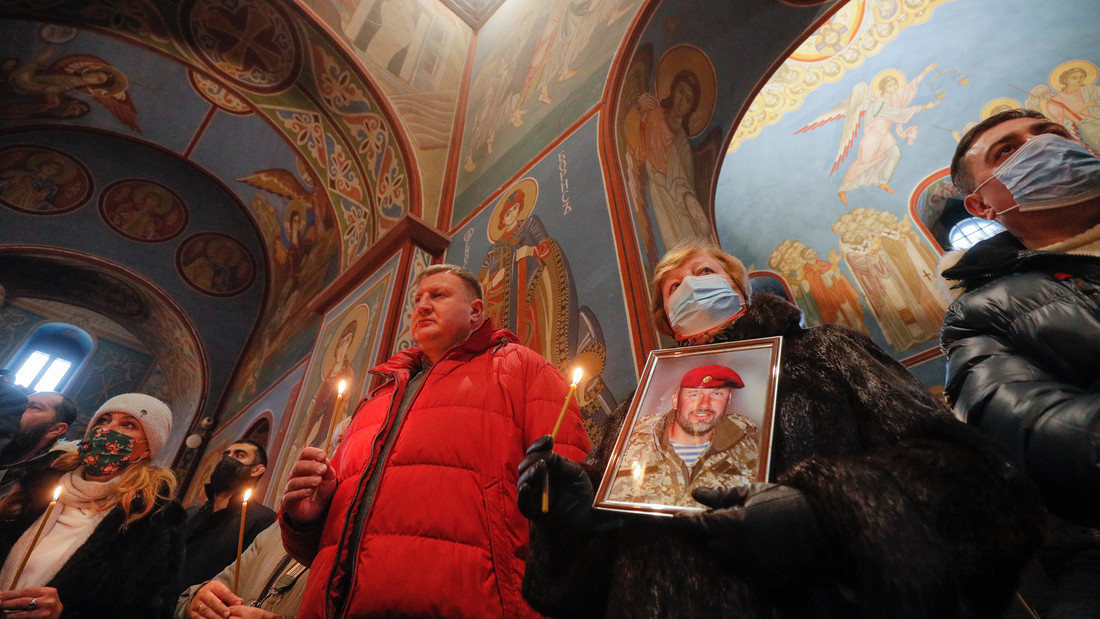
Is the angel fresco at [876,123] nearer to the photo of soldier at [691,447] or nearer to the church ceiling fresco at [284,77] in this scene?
the church ceiling fresco at [284,77]

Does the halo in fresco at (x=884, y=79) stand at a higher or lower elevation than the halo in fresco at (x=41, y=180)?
higher

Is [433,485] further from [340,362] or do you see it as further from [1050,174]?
[340,362]

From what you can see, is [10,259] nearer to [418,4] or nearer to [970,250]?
[418,4]

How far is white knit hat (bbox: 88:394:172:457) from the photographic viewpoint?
2.79 metres

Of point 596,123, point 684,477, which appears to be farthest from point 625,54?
point 684,477

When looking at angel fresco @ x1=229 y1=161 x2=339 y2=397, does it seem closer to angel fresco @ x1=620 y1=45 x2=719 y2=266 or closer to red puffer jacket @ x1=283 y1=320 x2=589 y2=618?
angel fresco @ x1=620 y1=45 x2=719 y2=266

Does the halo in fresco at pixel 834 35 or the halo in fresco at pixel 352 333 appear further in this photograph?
the halo in fresco at pixel 834 35

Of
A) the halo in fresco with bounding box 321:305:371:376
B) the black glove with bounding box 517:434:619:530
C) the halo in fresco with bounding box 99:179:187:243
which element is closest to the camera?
the black glove with bounding box 517:434:619:530

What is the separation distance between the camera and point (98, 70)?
6957 millimetres

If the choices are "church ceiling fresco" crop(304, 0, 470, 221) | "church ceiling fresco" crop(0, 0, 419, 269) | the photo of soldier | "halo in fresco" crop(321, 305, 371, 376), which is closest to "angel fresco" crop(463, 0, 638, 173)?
"church ceiling fresco" crop(304, 0, 470, 221)

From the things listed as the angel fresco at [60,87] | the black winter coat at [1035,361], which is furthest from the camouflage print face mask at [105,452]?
the angel fresco at [60,87]

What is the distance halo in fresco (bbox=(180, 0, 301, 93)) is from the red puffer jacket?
5846mm

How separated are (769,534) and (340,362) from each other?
4583 mm

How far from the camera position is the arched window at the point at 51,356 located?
9930 mm
